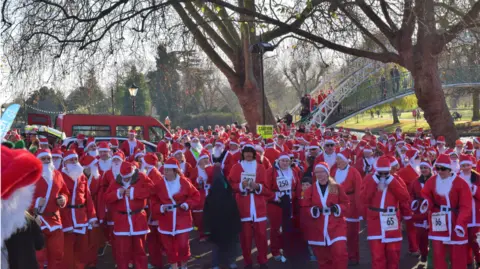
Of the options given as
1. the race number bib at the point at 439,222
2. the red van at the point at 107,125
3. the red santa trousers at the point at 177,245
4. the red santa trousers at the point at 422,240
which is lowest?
the red santa trousers at the point at 422,240

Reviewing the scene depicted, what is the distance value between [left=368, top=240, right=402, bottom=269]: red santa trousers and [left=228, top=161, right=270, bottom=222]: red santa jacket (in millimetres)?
2033

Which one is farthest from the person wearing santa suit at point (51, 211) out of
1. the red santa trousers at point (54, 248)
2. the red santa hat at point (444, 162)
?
the red santa hat at point (444, 162)

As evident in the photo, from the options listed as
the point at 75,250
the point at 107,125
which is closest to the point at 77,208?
the point at 75,250

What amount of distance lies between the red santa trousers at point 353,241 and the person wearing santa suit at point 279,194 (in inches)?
39.5

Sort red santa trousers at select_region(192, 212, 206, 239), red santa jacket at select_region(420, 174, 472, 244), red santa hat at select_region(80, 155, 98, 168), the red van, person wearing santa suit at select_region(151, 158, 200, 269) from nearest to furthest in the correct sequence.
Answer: red santa jacket at select_region(420, 174, 472, 244) < person wearing santa suit at select_region(151, 158, 200, 269) < red santa hat at select_region(80, 155, 98, 168) < red santa trousers at select_region(192, 212, 206, 239) < the red van

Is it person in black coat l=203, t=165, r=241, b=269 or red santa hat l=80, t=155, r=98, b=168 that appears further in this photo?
red santa hat l=80, t=155, r=98, b=168

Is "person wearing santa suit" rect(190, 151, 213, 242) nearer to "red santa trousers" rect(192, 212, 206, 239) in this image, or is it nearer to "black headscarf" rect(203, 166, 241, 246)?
"red santa trousers" rect(192, 212, 206, 239)

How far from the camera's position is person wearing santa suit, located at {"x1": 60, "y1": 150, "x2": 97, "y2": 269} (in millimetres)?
8406

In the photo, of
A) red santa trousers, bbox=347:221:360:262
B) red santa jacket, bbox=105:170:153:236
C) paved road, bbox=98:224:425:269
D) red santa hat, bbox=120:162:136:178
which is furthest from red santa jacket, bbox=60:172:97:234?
red santa trousers, bbox=347:221:360:262

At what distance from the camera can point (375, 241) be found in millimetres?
7773

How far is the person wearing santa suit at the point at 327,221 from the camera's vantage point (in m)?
7.65

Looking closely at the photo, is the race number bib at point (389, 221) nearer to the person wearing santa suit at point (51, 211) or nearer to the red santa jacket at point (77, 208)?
the red santa jacket at point (77, 208)

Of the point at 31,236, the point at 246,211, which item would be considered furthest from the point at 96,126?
the point at 31,236

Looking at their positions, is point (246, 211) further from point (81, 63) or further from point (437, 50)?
point (437, 50)
